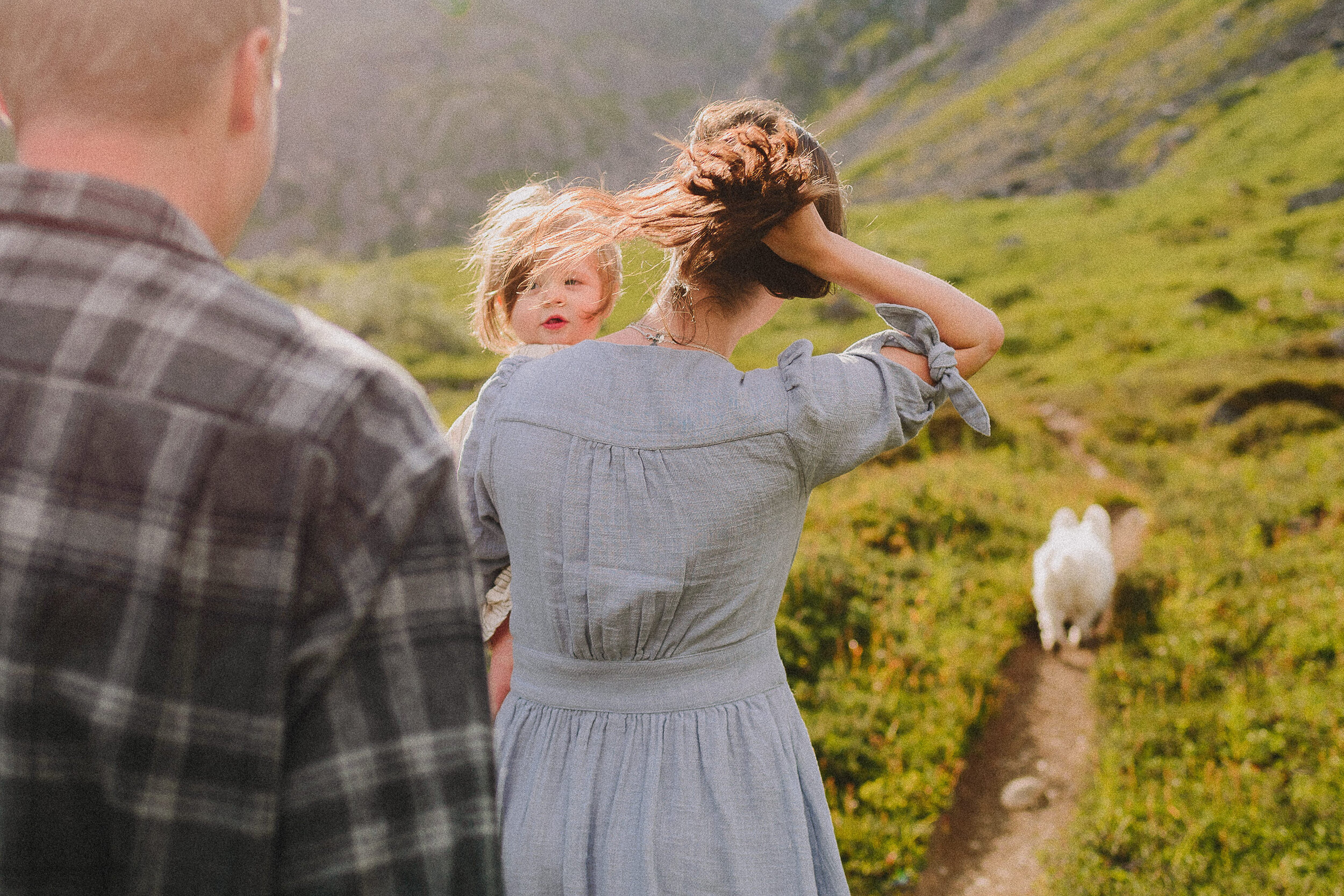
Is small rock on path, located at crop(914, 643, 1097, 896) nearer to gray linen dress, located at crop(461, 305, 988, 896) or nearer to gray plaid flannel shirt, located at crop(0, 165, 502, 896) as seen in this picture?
gray linen dress, located at crop(461, 305, 988, 896)

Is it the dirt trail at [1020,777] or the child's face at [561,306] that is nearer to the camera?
the child's face at [561,306]

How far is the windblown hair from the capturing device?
69.7 inches

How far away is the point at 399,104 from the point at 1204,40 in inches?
3064

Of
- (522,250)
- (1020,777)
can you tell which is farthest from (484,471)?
(1020,777)

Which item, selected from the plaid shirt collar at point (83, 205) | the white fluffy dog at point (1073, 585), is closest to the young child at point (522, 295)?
the plaid shirt collar at point (83, 205)

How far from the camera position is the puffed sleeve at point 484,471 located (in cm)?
193

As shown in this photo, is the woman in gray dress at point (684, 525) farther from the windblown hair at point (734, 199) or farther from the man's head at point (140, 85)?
the man's head at point (140, 85)

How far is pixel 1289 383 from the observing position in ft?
39.1

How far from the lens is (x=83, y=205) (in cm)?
97

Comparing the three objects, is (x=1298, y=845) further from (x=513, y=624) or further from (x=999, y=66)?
(x=999, y=66)

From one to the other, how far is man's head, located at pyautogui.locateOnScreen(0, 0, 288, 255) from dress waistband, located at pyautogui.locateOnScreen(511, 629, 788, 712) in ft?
3.85

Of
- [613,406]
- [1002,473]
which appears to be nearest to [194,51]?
[613,406]

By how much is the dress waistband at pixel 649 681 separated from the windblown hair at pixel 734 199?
80 centimetres

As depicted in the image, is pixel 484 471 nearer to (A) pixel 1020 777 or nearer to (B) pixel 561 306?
(B) pixel 561 306
